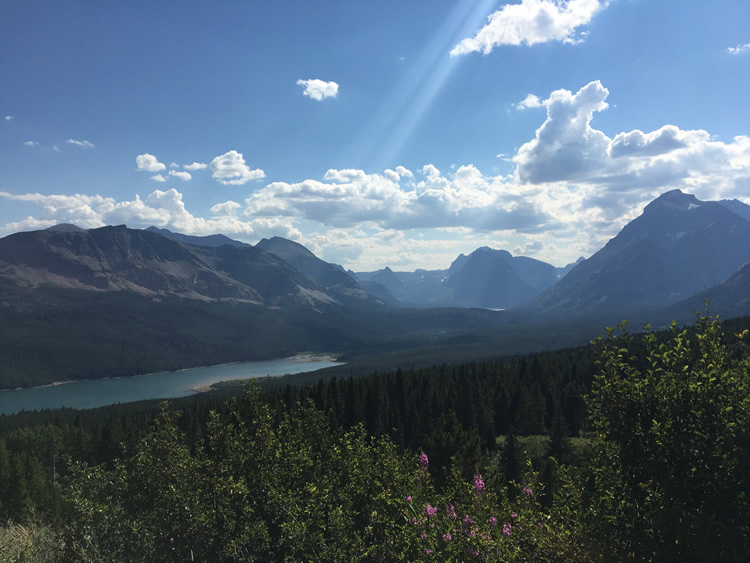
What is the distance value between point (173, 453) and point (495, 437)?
88.6m

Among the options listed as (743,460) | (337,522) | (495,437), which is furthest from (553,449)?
(743,460)

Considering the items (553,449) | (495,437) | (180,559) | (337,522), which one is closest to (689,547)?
(337,522)

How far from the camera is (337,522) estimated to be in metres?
15.4

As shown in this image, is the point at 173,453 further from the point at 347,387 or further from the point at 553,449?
the point at 347,387

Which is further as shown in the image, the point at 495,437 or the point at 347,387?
the point at 347,387

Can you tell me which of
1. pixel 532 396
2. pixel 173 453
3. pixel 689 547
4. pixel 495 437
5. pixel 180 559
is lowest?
pixel 495 437

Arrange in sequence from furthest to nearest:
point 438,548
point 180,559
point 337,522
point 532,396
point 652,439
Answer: point 532,396
point 180,559
point 337,522
point 438,548
point 652,439

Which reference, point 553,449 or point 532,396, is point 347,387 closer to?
point 532,396

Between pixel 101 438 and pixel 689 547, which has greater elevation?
pixel 689 547

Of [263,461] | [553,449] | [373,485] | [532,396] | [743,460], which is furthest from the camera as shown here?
[532,396]

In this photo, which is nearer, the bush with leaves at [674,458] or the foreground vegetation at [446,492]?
the bush with leaves at [674,458]

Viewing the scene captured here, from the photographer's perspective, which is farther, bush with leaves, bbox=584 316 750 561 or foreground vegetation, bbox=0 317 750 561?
foreground vegetation, bbox=0 317 750 561

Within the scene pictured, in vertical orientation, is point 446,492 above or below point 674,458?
below

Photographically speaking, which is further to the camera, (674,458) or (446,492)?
(446,492)
